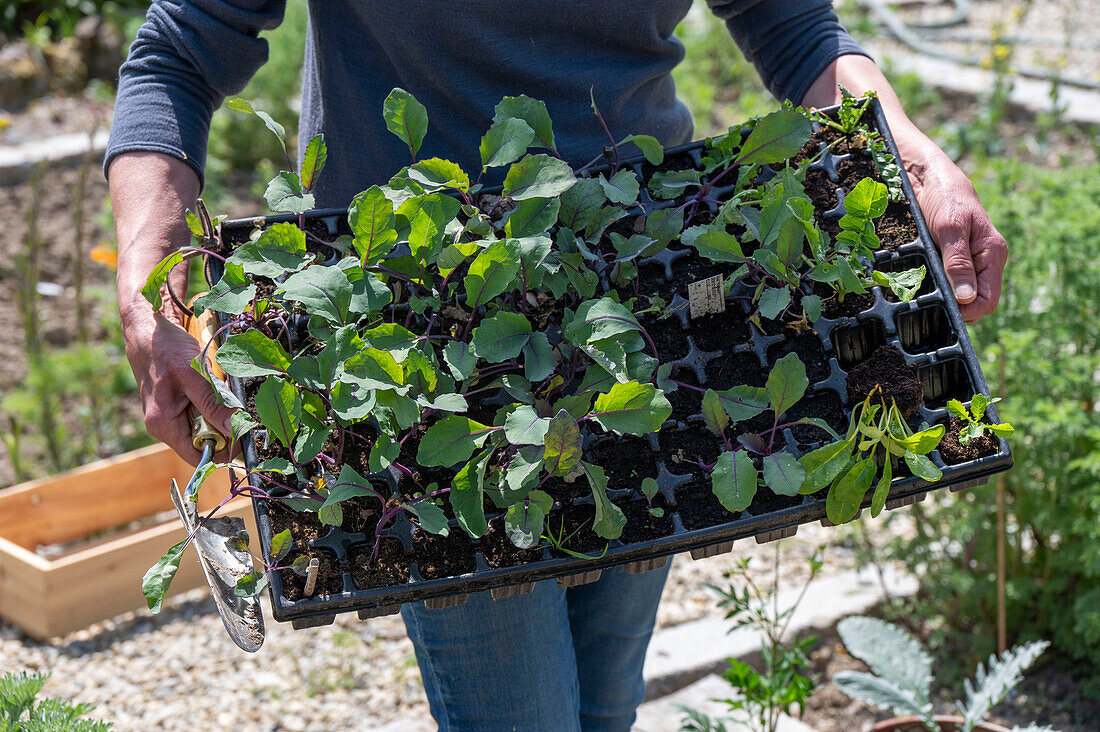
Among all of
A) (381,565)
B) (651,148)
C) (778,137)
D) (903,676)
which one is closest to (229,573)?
(381,565)

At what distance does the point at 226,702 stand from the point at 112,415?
4.15 ft

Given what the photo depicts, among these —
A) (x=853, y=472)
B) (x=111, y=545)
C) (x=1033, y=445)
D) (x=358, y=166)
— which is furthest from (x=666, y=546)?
(x=111, y=545)

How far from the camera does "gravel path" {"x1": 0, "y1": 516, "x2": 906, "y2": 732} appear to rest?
2078 mm

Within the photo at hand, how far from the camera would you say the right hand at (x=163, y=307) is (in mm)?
1014

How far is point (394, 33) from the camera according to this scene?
1.23 metres

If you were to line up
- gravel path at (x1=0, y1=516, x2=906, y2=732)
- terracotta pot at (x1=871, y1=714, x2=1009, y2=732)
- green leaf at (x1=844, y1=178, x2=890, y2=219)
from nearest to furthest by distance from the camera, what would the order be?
1. green leaf at (x1=844, y1=178, x2=890, y2=219)
2. terracotta pot at (x1=871, y1=714, x2=1009, y2=732)
3. gravel path at (x1=0, y1=516, x2=906, y2=732)

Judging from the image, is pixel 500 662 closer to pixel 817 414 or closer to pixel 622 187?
pixel 817 414

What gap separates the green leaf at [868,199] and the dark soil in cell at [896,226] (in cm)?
6

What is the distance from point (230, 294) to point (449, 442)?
0.96ft

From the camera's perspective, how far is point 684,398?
1.01m

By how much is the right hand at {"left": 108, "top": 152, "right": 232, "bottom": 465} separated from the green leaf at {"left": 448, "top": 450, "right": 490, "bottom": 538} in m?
0.28

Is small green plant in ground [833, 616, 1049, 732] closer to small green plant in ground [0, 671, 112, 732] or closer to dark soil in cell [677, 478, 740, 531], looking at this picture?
dark soil in cell [677, 478, 740, 531]

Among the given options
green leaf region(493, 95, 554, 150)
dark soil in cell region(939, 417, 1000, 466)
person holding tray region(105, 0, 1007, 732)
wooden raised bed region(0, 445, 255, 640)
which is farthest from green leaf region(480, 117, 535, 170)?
wooden raised bed region(0, 445, 255, 640)

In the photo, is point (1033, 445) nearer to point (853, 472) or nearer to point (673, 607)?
point (673, 607)
